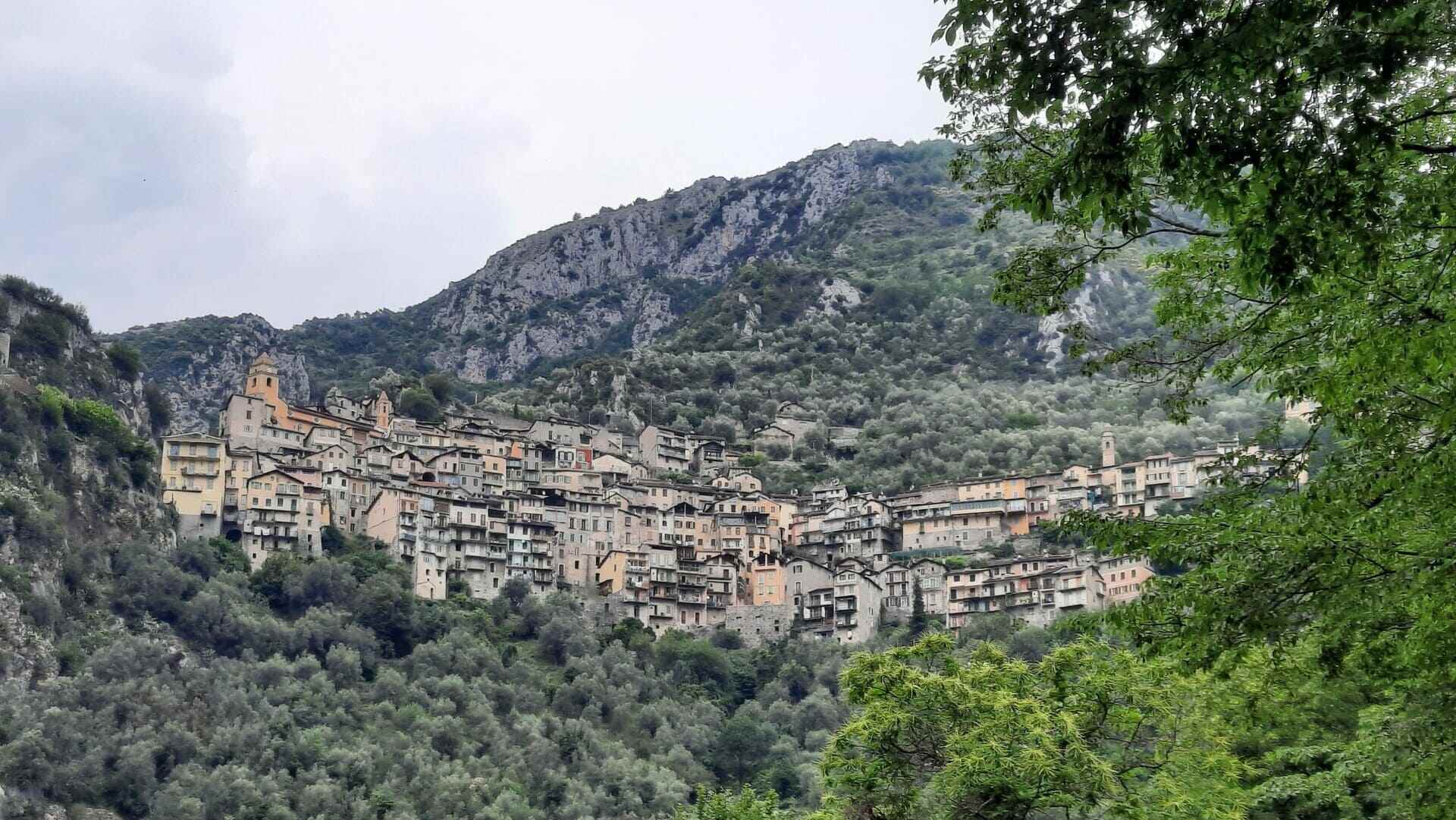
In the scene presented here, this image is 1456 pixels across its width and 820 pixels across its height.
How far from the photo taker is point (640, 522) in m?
99.9

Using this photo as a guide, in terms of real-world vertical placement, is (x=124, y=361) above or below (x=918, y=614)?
above

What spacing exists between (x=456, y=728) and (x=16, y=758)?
720 inches

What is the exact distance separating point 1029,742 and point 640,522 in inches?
3176

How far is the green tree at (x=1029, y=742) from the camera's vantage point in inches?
742

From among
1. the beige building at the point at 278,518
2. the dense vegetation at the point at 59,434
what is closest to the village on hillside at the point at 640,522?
the beige building at the point at 278,518

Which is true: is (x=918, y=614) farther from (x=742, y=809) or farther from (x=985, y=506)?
(x=742, y=809)

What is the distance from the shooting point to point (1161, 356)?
1284 centimetres

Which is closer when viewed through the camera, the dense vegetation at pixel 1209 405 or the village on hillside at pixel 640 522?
the dense vegetation at pixel 1209 405

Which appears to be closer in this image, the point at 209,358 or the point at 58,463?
the point at 58,463

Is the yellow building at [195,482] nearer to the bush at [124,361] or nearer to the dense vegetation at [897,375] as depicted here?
the bush at [124,361]

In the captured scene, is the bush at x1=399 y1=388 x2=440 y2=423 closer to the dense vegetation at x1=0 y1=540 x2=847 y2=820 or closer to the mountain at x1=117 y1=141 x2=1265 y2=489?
the mountain at x1=117 y1=141 x2=1265 y2=489

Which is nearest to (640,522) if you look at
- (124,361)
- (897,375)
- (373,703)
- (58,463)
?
(373,703)

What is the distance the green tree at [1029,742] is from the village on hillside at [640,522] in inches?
2463

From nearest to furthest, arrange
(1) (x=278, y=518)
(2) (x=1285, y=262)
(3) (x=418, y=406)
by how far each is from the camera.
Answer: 1. (2) (x=1285, y=262)
2. (1) (x=278, y=518)
3. (3) (x=418, y=406)
